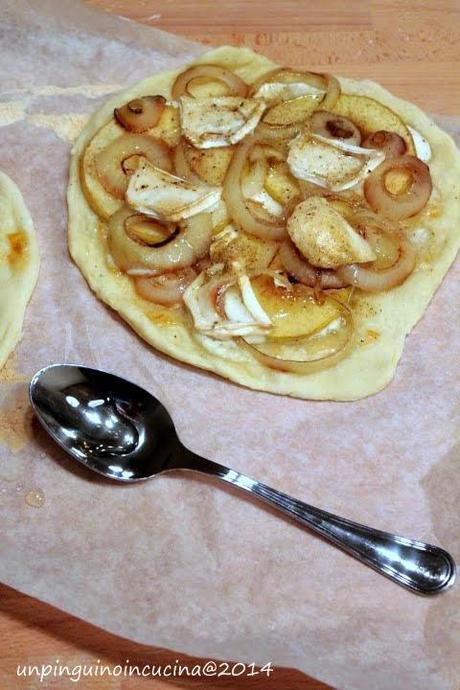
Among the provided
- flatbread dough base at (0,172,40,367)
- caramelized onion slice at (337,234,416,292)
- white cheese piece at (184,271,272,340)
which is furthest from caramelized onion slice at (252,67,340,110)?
flatbread dough base at (0,172,40,367)

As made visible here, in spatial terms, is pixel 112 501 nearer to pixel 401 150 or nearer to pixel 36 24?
pixel 401 150

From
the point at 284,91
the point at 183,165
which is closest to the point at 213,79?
the point at 284,91

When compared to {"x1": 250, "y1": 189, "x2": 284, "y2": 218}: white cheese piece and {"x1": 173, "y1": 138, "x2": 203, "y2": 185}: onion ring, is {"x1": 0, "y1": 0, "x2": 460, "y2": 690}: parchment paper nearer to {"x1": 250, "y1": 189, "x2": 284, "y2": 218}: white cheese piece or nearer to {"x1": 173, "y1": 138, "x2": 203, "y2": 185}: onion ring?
{"x1": 173, "y1": 138, "x2": 203, "y2": 185}: onion ring

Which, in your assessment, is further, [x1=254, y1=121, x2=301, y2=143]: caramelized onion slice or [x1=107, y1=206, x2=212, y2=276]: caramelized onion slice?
[x1=254, y1=121, x2=301, y2=143]: caramelized onion slice

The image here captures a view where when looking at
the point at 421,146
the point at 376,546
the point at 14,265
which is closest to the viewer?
the point at 376,546

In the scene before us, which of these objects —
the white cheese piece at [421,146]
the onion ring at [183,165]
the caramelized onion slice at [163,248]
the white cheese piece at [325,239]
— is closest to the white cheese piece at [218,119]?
the onion ring at [183,165]

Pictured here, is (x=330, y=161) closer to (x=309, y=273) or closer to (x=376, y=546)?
(x=309, y=273)

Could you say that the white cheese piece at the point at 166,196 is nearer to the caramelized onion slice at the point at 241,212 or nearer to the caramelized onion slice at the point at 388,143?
the caramelized onion slice at the point at 241,212
